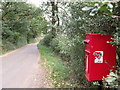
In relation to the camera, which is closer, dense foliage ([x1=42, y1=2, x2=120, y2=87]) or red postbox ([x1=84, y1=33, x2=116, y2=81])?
red postbox ([x1=84, y1=33, x2=116, y2=81])

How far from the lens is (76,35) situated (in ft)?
12.1

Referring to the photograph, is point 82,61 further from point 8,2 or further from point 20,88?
point 8,2

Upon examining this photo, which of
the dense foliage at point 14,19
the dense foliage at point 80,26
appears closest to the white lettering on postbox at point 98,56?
the dense foliage at point 80,26

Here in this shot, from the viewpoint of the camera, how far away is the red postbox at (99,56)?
2654 mm

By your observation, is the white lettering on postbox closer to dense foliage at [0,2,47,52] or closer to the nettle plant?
the nettle plant

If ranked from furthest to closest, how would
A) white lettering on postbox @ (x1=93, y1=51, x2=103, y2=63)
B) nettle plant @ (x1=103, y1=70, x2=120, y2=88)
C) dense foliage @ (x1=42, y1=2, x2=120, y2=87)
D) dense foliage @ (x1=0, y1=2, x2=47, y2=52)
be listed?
dense foliage @ (x1=0, y1=2, x2=47, y2=52) → dense foliage @ (x1=42, y1=2, x2=120, y2=87) → white lettering on postbox @ (x1=93, y1=51, x2=103, y2=63) → nettle plant @ (x1=103, y1=70, x2=120, y2=88)

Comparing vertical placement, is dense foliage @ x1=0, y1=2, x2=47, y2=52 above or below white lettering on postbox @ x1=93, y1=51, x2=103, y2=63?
above

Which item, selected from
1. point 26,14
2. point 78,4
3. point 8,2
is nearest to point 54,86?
point 78,4

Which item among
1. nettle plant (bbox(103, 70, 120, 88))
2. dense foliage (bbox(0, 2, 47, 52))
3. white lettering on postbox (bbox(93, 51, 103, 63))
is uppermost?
dense foliage (bbox(0, 2, 47, 52))

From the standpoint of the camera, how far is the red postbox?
2654 millimetres

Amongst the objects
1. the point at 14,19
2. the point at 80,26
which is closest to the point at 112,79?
the point at 80,26

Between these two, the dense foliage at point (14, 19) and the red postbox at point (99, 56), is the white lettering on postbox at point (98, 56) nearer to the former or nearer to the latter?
the red postbox at point (99, 56)

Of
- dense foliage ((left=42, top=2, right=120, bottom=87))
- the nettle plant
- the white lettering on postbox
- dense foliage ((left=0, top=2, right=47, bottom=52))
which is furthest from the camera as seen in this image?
dense foliage ((left=0, top=2, right=47, bottom=52))

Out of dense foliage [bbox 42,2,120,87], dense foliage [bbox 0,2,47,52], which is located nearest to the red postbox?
dense foliage [bbox 42,2,120,87]
